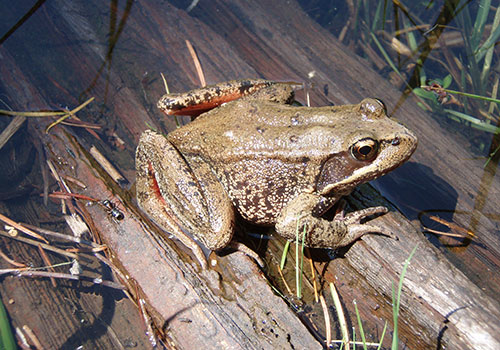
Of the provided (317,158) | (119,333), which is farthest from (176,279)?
(317,158)

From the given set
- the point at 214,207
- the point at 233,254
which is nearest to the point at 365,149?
the point at 214,207

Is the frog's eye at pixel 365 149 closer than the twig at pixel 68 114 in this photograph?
Yes

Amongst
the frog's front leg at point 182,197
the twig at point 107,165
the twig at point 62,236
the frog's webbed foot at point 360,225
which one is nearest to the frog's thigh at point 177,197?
the frog's front leg at point 182,197

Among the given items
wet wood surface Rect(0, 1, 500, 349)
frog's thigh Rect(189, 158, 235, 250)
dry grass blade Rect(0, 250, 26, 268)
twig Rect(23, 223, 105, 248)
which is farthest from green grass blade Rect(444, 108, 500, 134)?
dry grass blade Rect(0, 250, 26, 268)

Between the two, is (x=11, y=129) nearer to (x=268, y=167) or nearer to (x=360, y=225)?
(x=268, y=167)

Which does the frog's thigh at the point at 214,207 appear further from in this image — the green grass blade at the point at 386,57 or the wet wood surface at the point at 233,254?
the green grass blade at the point at 386,57

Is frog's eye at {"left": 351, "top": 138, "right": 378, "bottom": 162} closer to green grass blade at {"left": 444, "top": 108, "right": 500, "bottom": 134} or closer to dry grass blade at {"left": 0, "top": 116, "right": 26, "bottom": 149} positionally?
green grass blade at {"left": 444, "top": 108, "right": 500, "bottom": 134}

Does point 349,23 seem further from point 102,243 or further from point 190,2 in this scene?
point 102,243
